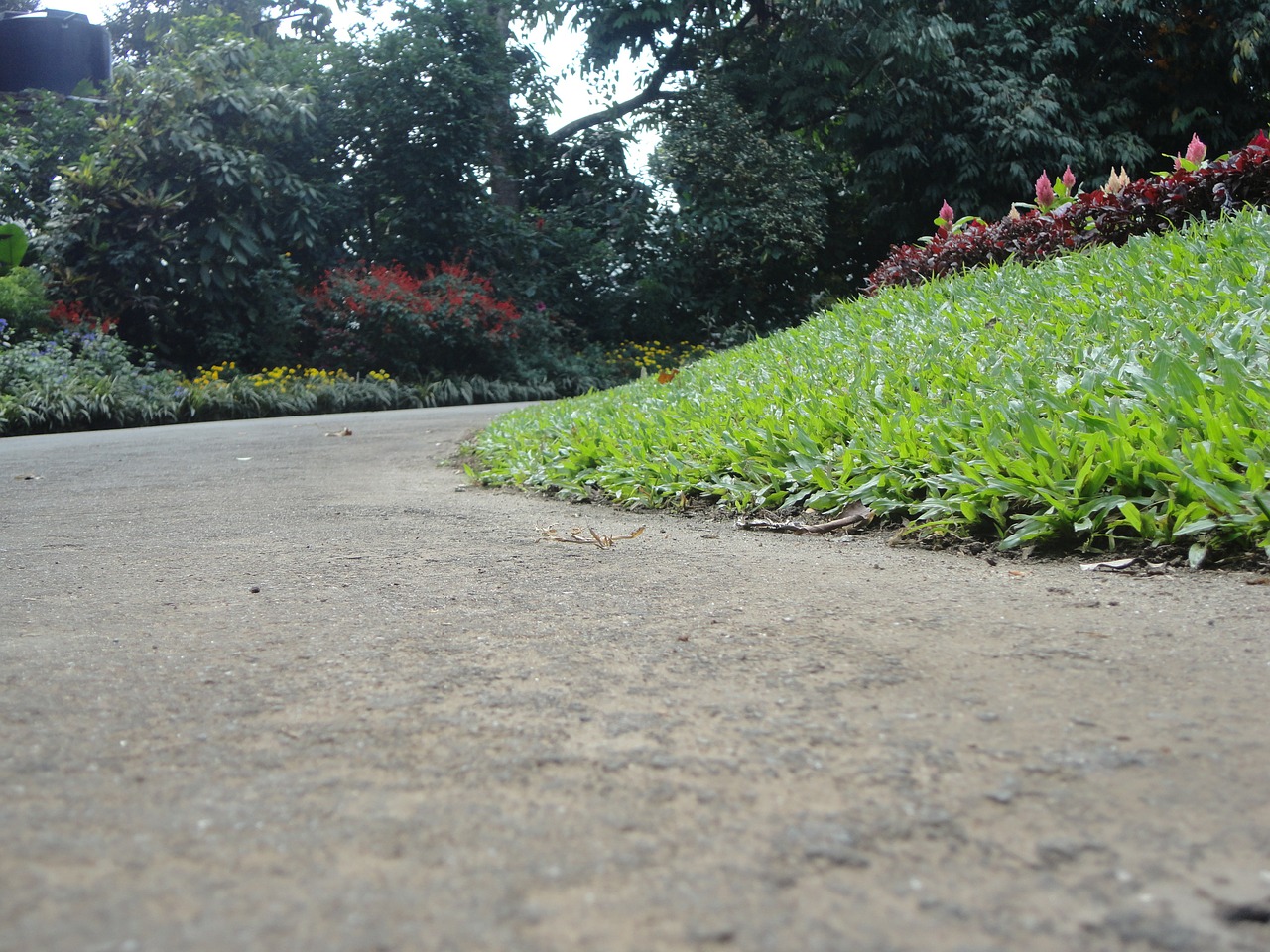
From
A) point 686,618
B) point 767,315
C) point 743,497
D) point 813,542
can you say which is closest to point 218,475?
point 743,497

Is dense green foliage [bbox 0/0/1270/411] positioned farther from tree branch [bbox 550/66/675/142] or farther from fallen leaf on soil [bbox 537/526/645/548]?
fallen leaf on soil [bbox 537/526/645/548]

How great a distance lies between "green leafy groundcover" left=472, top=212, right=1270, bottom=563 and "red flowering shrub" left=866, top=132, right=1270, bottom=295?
84cm

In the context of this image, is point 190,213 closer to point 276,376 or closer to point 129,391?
point 276,376

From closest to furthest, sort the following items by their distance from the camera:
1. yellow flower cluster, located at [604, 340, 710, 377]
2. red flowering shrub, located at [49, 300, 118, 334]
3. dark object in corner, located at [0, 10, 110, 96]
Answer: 1. red flowering shrub, located at [49, 300, 118, 334]
2. dark object in corner, located at [0, 10, 110, 96]
3. yellow flower cluster, located at [604, 340, 710, 377]

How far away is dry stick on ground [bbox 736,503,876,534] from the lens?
3447 mm

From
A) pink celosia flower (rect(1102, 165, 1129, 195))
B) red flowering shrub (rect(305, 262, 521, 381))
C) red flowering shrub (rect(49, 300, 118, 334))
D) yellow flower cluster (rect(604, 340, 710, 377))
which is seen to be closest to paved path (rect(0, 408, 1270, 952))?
pink celosia flower (rect(1102, 165, 1129, 195))

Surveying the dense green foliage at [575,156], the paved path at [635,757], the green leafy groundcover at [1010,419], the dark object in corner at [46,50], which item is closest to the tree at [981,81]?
the dense green foliage at [575,156]

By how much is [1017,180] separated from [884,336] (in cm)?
1097

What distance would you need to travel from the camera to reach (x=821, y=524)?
3.49 metres

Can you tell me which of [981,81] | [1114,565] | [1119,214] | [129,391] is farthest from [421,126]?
[1114,565]

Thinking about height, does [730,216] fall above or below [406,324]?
above

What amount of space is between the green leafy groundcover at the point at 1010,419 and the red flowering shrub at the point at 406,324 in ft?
23.8

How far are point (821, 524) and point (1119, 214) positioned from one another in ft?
15.9

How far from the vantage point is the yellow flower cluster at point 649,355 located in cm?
1519
